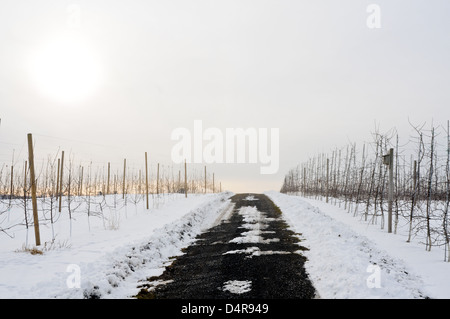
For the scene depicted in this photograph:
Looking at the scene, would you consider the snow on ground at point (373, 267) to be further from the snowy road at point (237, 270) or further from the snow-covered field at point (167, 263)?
the snowy road at point (237, 270)

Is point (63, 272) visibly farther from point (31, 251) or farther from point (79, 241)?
point (79, 241)

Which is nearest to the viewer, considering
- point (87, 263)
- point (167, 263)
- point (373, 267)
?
point (373, 267)

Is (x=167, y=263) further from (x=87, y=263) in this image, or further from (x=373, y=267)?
(x=373, y=267)

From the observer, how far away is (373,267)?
17.9ft

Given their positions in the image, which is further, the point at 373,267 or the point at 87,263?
the point at 87,263

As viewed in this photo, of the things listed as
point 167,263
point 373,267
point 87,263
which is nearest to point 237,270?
point 167,263

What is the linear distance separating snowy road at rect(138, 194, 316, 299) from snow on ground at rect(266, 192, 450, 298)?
0.40 m

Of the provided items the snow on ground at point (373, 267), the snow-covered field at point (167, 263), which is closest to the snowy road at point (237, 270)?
the snow-covered field at point (167, 263)

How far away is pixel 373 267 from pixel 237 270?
258cm

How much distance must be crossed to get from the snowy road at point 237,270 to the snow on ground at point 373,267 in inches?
15.7

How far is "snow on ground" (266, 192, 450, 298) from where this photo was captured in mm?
4614

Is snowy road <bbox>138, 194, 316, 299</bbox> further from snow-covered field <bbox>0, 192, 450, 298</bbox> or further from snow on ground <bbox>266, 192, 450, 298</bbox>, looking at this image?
snow on ground <bbox>266, 192, 450, 298</bbox>
